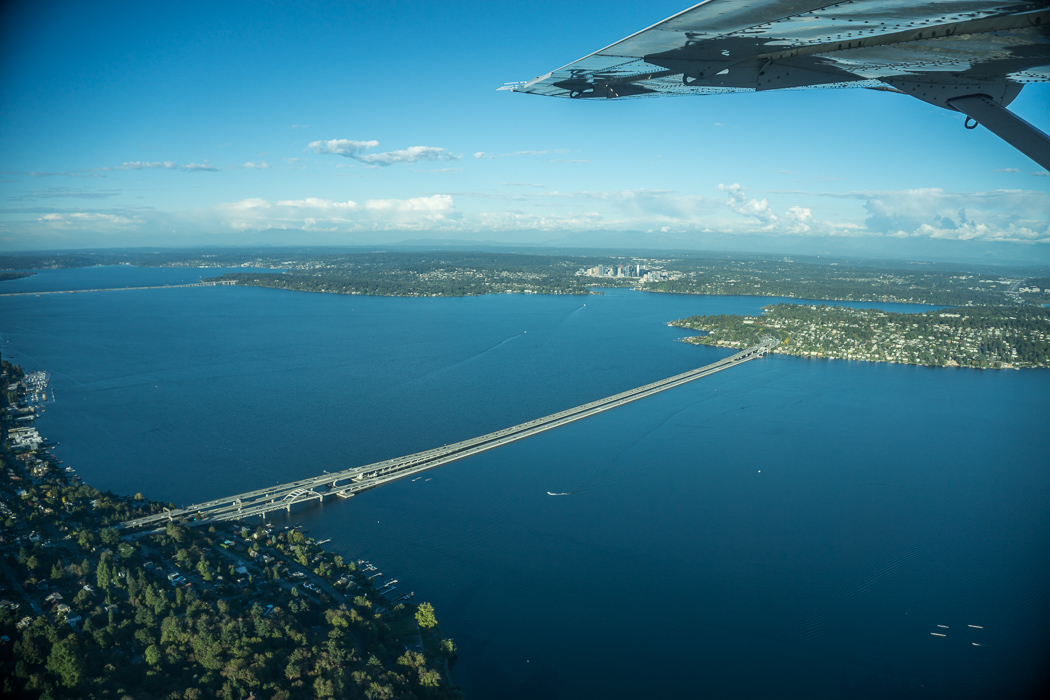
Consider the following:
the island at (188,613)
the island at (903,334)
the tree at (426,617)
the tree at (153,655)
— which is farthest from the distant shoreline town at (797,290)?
the tree at (153,655)

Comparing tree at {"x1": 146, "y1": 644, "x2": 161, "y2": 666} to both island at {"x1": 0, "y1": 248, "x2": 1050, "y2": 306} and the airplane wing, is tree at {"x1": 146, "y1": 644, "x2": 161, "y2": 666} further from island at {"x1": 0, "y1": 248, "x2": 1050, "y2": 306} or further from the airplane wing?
island at {"x1": 0, "y1": 248, "x2": 1050, "y2": 306}

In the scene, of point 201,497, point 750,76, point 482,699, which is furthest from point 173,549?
point 750,76

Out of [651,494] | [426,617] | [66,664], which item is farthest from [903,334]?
[66,664]

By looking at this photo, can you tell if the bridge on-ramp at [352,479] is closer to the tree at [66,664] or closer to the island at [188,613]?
the island at [188,613]

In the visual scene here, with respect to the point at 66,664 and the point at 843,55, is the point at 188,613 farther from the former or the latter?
the point at 843,55

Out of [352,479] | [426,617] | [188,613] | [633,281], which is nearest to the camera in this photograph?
[188,613]

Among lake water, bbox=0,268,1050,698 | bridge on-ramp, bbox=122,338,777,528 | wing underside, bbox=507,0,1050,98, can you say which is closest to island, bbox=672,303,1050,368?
lake water, bbox=0,268,1050,698
